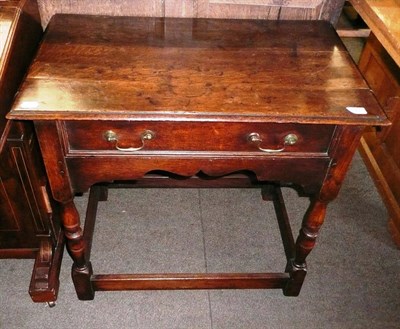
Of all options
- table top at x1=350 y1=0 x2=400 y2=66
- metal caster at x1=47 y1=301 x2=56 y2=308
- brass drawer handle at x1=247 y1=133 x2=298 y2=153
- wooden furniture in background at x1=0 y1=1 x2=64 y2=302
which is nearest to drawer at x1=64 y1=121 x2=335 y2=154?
brass drawer handle at x1=247 y1=133 x2=298 y2=153

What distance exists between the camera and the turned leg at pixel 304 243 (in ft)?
4.52

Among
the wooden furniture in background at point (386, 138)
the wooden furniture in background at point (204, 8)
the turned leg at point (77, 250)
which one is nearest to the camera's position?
the turned leg at point (77, 250)

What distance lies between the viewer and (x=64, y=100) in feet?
3.48

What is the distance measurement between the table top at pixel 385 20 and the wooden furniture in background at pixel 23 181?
1.14m

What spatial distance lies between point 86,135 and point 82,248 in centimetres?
48

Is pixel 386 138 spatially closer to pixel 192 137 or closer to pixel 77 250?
pixel 192 137

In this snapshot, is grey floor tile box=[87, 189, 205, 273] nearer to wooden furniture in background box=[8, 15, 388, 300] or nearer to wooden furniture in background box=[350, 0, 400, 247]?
wooden furniture in background box=[8, 15, 388, 300]

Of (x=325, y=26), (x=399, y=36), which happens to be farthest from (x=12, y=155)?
(x=399, y=36)

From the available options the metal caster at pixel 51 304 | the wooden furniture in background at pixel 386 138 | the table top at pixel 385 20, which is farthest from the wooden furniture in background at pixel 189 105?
the wooden furniture in background at pixel 386 138

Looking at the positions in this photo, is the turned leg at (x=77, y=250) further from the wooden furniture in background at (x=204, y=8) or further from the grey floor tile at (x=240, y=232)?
the wooden furniture in background at (x=204, y=8)

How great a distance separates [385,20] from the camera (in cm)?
146

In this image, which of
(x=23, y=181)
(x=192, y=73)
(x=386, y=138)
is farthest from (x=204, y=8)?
(x=386, y=138)

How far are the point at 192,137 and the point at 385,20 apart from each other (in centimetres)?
83

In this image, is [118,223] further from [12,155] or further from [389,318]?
[389,318]
